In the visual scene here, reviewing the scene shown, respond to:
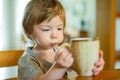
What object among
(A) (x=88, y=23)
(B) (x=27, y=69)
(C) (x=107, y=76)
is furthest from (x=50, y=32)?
(A) (x=88, y=23)

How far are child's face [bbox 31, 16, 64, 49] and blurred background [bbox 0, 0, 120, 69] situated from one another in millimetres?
1010

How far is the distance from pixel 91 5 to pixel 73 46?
8.01 feet

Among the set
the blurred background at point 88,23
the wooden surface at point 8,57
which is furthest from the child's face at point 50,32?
the blurred background at point 88,23

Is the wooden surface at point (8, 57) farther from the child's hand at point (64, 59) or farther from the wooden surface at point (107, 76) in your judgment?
the child's hand at point (64, 59)

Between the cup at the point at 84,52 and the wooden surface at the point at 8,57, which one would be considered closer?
the cup at the point at 84,52

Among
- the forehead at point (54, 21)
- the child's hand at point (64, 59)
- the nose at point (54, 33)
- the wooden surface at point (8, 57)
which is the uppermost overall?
the forehead at point (54, 21)

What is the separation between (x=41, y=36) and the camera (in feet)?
2.18

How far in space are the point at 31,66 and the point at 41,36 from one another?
8cm

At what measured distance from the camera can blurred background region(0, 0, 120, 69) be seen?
2615 millimetres

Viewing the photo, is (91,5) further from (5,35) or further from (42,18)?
(42,18)

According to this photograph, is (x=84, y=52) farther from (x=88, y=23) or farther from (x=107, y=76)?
(x=88, y=23)

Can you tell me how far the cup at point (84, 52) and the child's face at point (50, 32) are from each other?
0.14ft

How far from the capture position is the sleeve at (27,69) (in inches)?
24.9

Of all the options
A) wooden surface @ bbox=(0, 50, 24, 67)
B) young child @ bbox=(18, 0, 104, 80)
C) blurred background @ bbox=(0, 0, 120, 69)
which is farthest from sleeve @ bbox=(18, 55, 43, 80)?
blurred background @ bbox=(0, 0, 120, 69)
